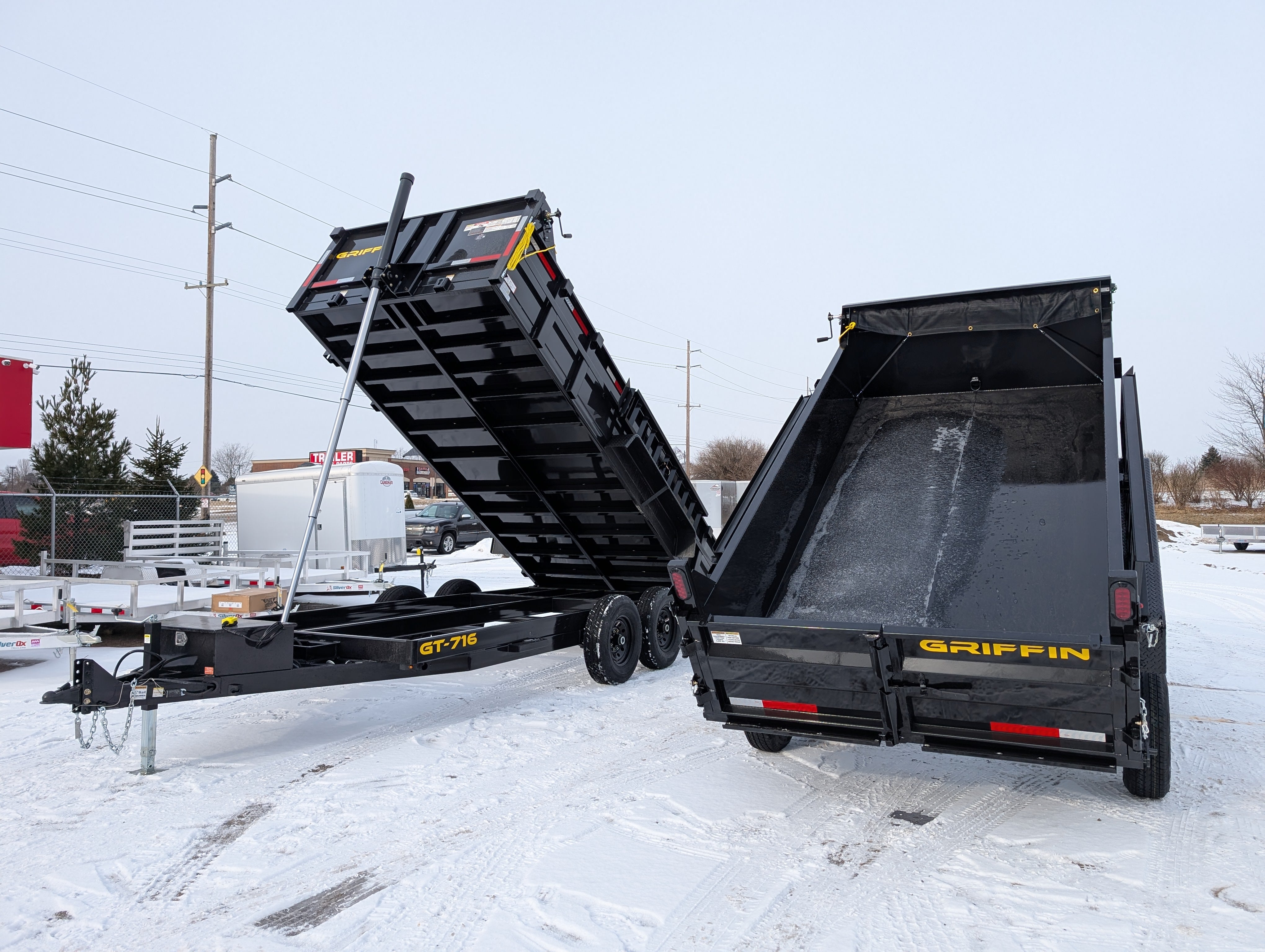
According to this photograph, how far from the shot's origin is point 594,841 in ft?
13.1

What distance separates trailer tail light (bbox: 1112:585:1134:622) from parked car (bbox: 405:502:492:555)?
69.8 feet

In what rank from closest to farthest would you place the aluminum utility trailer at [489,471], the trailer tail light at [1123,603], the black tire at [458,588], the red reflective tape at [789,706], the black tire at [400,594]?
the trailer tail light at [1123,603] < the red reflective tape at [789,706] < the aluminum utility trailer at [489,471] < the black tire at [400,594] < the black tire at [458,588]

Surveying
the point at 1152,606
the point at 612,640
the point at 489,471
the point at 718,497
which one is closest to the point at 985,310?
the point at 1152,606

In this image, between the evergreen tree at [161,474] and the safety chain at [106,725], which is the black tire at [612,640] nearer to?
the safety chain at [106,725]

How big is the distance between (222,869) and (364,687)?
377cm

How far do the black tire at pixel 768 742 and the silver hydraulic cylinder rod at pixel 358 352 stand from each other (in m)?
2.84

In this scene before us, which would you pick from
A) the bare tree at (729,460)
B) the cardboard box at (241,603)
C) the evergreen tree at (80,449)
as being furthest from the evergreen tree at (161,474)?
the bare tree at (729,460)

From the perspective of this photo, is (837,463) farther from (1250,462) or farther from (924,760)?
(1250,462)

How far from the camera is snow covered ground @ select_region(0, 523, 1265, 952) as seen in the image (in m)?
3.19

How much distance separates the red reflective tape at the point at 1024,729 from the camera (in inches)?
149

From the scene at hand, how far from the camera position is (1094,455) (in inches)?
215

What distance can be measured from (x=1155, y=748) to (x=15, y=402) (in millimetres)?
11228

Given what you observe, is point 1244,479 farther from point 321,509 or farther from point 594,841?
point 594,841

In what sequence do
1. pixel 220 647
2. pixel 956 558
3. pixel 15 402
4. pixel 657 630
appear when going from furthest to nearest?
1. pixel 15 402
2. pixel 657 630
3. pixel 956 558
4. pixel 220 647
